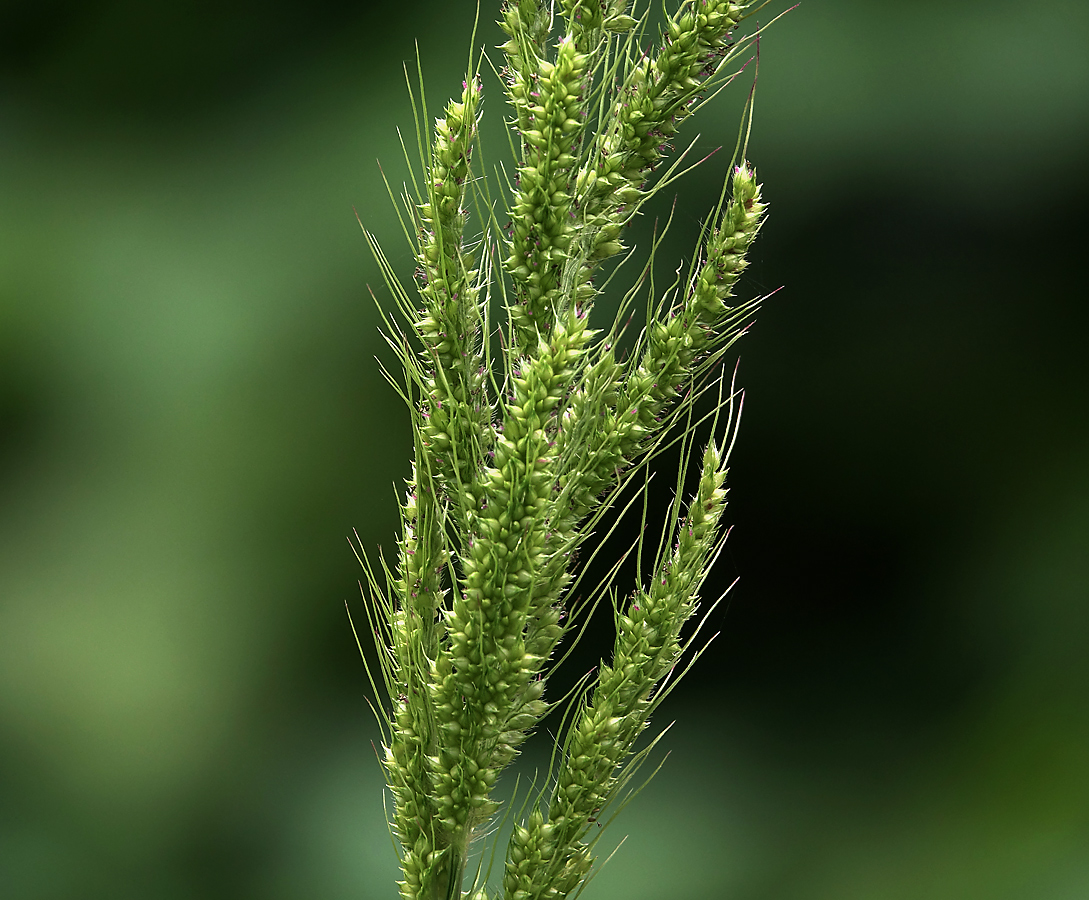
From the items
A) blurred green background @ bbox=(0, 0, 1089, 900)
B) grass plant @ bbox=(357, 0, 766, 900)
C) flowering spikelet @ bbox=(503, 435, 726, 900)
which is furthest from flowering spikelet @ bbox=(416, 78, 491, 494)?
blurred green background @ bbox=(0, 0, 1089, 900)

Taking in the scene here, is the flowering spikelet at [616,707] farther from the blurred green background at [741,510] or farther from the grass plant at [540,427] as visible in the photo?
the blurred green background at [741,510]

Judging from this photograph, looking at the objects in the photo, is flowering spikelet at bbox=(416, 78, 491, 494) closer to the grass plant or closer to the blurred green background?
the grass plant

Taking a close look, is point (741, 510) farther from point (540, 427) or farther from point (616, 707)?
point (540, 427)

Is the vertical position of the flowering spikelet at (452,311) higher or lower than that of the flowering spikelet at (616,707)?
higher

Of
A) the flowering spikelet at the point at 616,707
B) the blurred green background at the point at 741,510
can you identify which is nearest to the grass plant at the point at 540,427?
the flowering spikelet at the point at 616,707

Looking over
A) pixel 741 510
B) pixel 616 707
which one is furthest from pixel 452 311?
pixel 741 510

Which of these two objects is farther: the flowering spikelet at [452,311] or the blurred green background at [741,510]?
the blurred green background at [741,510]

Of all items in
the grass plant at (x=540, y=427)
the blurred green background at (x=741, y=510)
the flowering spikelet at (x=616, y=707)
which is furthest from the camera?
the blurred green background at (x=741, y=510)
